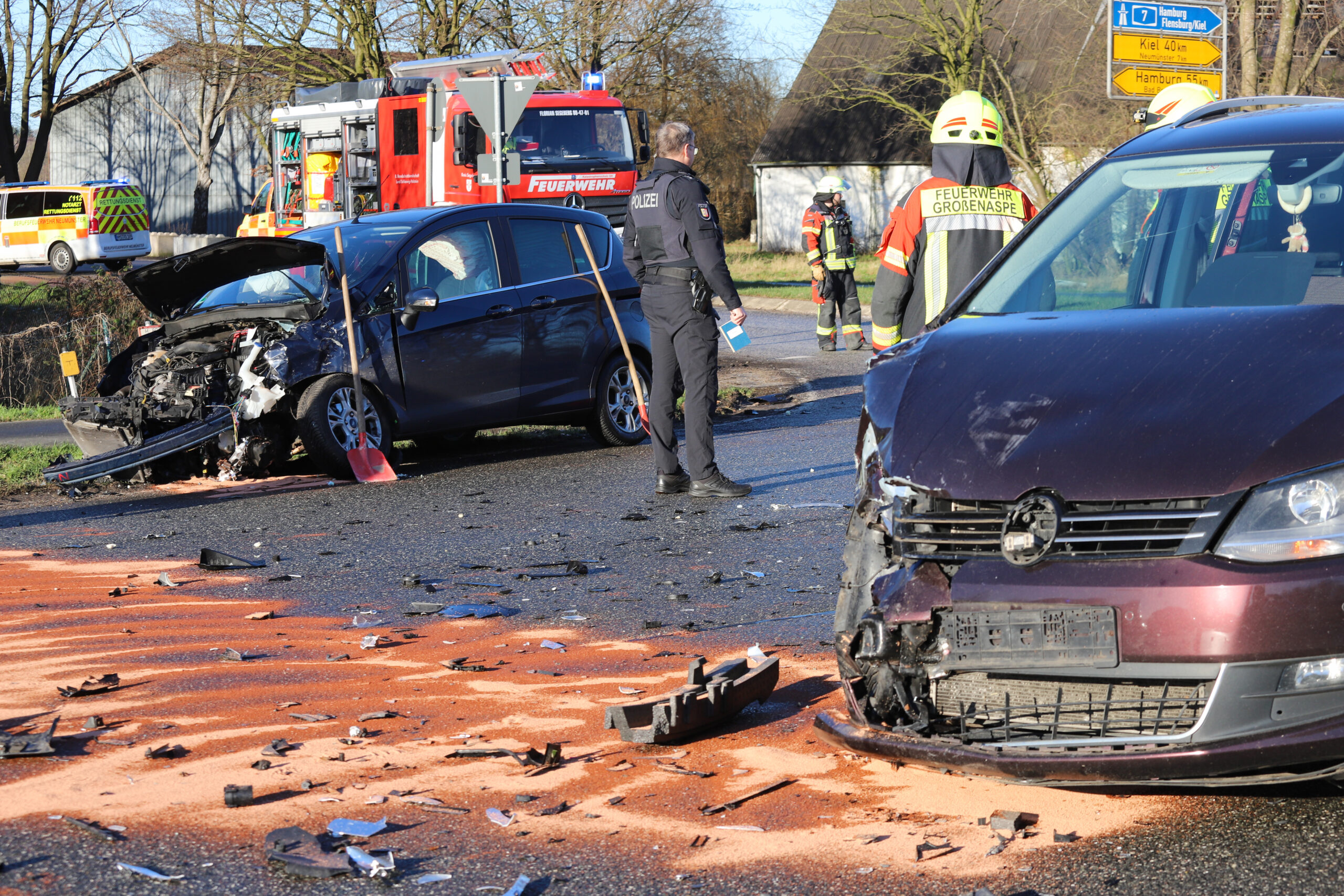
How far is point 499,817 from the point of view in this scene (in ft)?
12.4

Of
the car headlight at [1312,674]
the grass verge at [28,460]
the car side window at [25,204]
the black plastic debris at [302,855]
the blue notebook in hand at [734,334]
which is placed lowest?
the grass verge at [28,460]

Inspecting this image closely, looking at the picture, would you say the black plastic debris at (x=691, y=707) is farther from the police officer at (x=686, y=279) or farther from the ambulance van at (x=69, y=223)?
the ambulance van at (x=69, y=223)

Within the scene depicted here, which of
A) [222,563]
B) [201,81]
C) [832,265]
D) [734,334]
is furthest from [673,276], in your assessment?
[201,81]

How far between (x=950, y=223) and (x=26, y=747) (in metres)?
4.34

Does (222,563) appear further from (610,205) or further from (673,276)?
(610,205)

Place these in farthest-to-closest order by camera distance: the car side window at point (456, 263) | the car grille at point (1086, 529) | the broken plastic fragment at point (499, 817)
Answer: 1. the car side window at point (456, 263)
2. the broken plastic fragment at point (499, 817)
3. the car grille at point (1086, 529)

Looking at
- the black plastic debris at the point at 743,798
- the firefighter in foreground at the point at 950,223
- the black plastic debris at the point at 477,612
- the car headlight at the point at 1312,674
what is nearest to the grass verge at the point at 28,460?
the black plastic debris at the point at 477,612

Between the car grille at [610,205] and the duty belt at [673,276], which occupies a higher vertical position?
the car grille at [610,205]

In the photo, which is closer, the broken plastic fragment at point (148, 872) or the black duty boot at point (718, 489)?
the broken plastic fragment at point (148, 872)

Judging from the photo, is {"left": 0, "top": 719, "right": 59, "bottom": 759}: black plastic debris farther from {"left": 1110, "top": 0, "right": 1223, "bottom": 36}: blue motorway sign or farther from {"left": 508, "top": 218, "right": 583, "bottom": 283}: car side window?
{"left": 1110, "top": 0, "right": 1223, "bottom": 36}: blue motorway sign

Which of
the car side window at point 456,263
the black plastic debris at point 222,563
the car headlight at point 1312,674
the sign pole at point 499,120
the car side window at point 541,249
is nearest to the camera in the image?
the car headlight at point 1312,674

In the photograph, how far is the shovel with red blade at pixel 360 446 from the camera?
989 centimetres

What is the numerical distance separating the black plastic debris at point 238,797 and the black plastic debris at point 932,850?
175cm

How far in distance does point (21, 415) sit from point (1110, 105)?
20.9 meters
